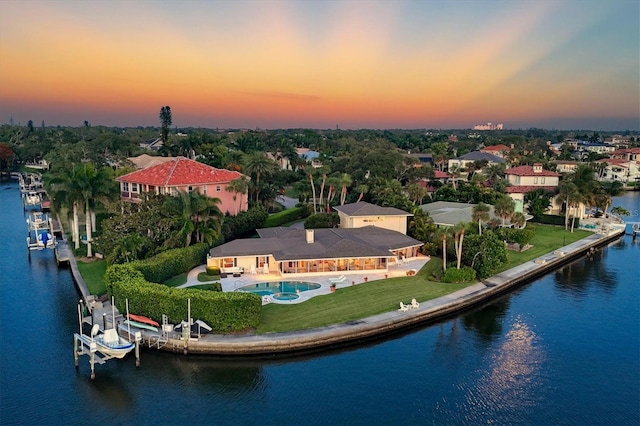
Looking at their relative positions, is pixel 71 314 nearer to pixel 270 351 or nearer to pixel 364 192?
pixel 270 351

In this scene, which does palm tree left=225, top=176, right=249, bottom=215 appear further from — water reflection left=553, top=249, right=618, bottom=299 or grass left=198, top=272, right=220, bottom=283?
water reflection left=553, top=249, right=618, bottom=299

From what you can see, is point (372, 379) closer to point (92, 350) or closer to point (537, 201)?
point (92, 350)

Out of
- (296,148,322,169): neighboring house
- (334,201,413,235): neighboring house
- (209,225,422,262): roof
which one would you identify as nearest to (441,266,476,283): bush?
(209,225,422,262): roof

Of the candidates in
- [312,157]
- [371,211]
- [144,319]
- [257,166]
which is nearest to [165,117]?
[312,157]

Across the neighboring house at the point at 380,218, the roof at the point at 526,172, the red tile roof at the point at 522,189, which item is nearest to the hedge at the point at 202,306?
the neighboring house at the point at 380,218

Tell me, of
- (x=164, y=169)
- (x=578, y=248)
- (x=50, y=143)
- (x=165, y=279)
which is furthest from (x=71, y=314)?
(x=50, y=143)

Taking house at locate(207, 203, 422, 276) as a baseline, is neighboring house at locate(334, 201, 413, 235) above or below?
above
